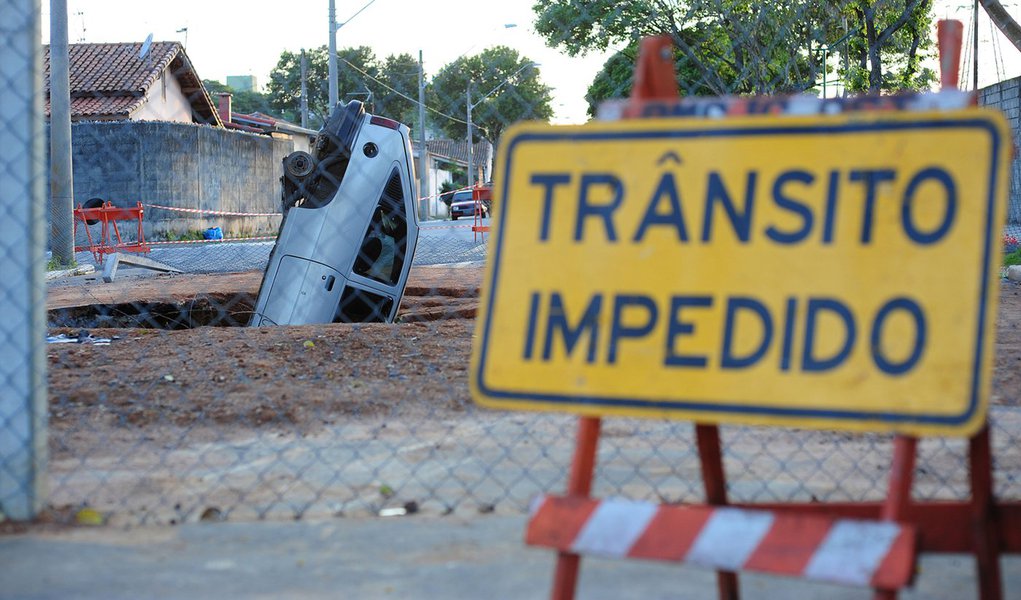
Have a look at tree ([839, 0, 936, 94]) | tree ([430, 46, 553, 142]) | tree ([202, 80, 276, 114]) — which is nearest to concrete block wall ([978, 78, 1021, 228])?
tree ([839, 0, 936, 94])

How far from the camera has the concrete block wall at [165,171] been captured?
78.2 feet

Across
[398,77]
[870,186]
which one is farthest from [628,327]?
[398,77]

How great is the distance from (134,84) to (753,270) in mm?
30390

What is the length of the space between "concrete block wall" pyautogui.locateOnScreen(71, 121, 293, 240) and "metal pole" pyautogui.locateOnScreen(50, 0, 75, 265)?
28.1ft

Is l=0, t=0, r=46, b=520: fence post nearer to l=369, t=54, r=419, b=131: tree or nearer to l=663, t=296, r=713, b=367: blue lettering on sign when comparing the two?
l=663, t=296, r=713, b=367: blue lettering on sign

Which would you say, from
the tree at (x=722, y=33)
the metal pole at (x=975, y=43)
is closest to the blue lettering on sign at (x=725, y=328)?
the tree at (x=722, y=33)

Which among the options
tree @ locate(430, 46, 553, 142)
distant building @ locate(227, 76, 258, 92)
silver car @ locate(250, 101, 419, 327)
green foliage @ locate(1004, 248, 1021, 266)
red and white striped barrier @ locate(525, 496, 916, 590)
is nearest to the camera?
red and white striped barrier @ locate(525, 496, 916, 590)

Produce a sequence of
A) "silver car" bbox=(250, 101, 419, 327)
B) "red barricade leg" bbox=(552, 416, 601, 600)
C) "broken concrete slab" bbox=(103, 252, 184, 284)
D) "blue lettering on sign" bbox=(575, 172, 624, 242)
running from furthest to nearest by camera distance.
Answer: "broken concrete slab" bbox=(103, 252, 184, 284)
"silver car" bbox=(250, 101, 419, 327)
"blue lettering on sign" bbox=(575, 172, 624, 242)
"red barricade leg" bbox=(552, 416, 601, 600)

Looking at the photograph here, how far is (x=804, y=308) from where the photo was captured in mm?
2076

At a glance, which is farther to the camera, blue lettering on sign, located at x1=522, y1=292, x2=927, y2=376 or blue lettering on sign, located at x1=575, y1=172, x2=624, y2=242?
blue lettering on sign, located at x1=575, y1=172, x2=624, y2=242

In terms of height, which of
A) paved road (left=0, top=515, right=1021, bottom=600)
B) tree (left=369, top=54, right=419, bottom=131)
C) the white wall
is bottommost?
paved road (left=0, top=515, right=1021, bottom=600)

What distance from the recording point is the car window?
8234mm

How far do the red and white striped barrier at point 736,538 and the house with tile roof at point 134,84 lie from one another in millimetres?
29137

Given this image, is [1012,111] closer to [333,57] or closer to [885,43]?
[885,43]
